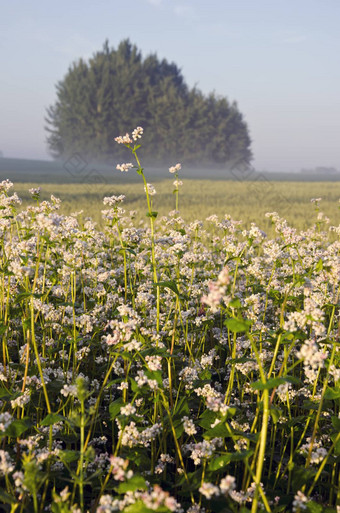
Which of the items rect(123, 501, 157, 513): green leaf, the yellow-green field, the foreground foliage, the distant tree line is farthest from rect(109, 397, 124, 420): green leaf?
the distant tree line

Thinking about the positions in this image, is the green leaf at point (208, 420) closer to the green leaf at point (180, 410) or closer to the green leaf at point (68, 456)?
the green leaf at point (180, 410)

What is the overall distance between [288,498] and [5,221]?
3.55 meters

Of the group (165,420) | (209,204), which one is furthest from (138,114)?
(165,420)

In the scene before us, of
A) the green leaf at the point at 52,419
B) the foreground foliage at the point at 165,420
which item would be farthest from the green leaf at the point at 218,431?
the green leaf at the point at 52,419

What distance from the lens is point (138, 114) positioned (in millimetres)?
99375

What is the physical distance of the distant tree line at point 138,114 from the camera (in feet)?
316

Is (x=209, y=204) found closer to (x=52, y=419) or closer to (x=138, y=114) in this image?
(x=52, y=419)

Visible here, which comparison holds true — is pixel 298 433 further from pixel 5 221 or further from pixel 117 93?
pixel 117 93

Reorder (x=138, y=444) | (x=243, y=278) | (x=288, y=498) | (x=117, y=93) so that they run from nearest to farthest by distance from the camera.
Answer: (x=288, y=498) < (x=138, y=444) < (x=243, y=278) < (x=117, y=93)

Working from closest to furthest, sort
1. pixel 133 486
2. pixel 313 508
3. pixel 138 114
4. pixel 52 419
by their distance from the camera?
pixel 133 486 < pixel 313 508 < pixel 52 419 < pixel 138 114

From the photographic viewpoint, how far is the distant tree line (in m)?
96.3

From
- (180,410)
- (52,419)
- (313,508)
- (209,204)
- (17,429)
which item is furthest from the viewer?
(209,204)

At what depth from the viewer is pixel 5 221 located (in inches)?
180

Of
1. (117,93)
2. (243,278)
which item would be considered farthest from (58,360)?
(117,93)
